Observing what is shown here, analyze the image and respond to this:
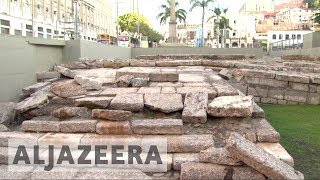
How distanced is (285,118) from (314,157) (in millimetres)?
2403

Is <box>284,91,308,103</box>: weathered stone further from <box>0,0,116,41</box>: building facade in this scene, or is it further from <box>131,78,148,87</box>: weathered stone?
<box>0,0,116,41</box>: building facade

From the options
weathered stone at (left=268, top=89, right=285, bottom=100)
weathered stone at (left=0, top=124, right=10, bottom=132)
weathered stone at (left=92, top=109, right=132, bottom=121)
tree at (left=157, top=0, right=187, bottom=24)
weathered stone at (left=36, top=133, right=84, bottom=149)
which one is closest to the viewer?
weathered stone at (left=36, top=133, right=84, bottom=149)

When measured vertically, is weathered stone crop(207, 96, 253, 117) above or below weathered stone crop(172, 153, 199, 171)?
above

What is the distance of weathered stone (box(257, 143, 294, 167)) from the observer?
363cm

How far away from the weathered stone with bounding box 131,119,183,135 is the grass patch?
139 centimetres

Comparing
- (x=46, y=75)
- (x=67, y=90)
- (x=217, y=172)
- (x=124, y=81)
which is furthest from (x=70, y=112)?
(x=46, y=75)

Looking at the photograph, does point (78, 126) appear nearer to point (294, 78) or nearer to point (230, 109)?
point (230, 109)

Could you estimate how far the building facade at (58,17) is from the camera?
34.4 feet

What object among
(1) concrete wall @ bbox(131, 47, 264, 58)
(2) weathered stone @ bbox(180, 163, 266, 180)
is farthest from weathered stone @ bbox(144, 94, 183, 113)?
(1) concrete wall @ bbox(131, 47, 264, 58)

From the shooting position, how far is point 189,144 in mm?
3906

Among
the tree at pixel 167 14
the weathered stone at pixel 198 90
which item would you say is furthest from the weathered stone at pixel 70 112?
the tree at pixel 167 14

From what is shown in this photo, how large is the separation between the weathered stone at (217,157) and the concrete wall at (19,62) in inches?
175

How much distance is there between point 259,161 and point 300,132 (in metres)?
2.77

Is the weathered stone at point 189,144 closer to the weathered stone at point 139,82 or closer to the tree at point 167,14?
the weathered stone at point 139,82
